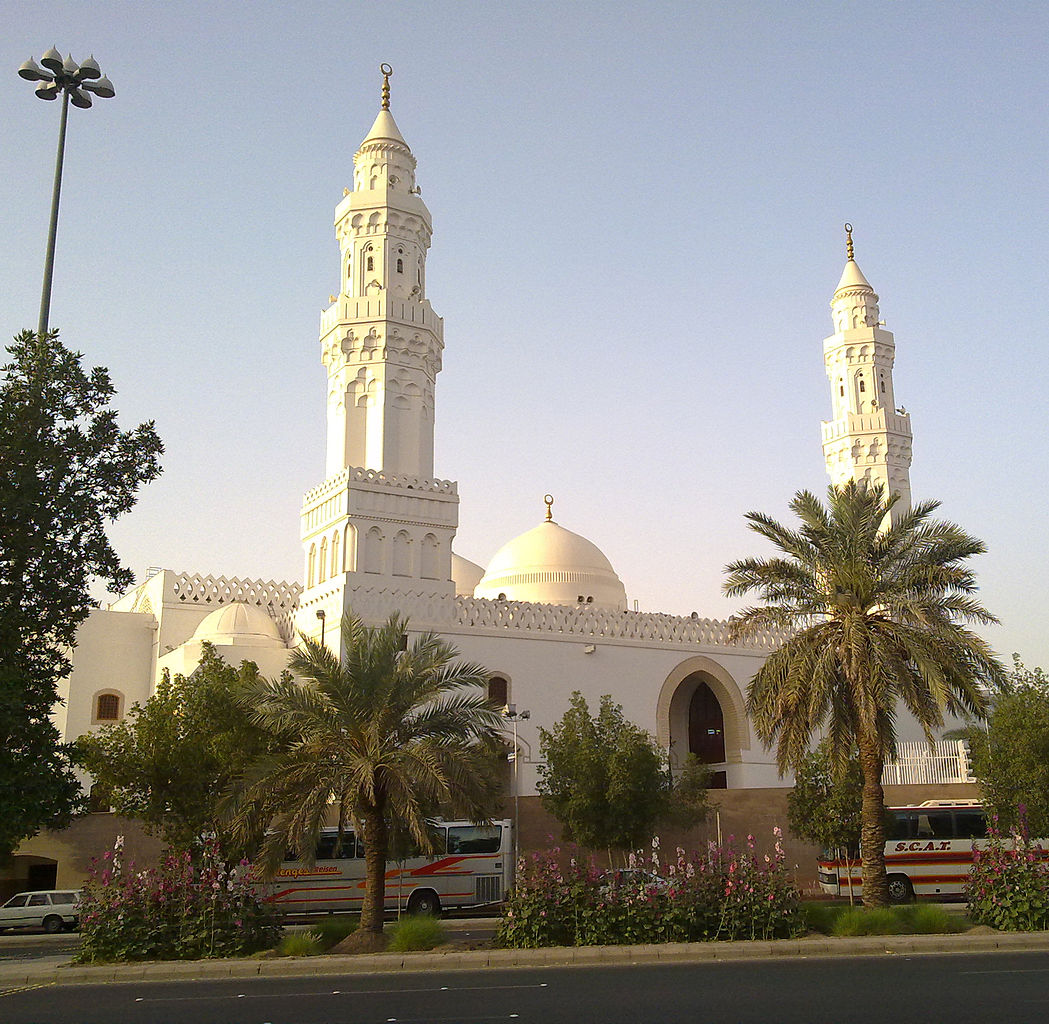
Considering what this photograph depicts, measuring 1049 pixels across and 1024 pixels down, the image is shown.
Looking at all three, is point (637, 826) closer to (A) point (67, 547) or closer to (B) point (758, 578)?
(B) point (758, 578)

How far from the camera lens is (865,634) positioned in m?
17.0

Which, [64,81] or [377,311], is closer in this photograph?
[64,81]

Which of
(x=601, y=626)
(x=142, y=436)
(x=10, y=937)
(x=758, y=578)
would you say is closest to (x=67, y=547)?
(x=142, y=436)

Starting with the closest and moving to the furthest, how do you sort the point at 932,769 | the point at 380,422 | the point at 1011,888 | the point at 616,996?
the point at 616,996 → the point at 1011,888 → the point at 932,769 → the point at 380,422

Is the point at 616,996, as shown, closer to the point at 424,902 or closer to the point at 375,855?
the point at 375,855

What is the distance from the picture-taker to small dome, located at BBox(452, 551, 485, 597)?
38.7 m

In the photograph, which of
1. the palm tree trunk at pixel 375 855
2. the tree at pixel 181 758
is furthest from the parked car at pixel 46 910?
the palm tree trunk at pixel 375 855

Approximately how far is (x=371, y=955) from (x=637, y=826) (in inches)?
352

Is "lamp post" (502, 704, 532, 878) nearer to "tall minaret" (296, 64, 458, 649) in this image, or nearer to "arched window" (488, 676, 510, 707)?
"arched window" (488, 676, 510, 707)

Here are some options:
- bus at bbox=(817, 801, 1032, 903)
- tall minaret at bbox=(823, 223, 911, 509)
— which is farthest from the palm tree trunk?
tall minaret at bbox=(823, 223, 911, 509)

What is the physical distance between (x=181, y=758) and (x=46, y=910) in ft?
13.1

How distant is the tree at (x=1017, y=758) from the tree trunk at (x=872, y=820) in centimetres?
599

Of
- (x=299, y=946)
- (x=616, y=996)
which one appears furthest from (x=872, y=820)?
(x=299, y=946)

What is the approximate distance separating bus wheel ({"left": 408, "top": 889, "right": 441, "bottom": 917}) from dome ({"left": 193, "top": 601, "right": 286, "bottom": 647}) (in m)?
9.30
